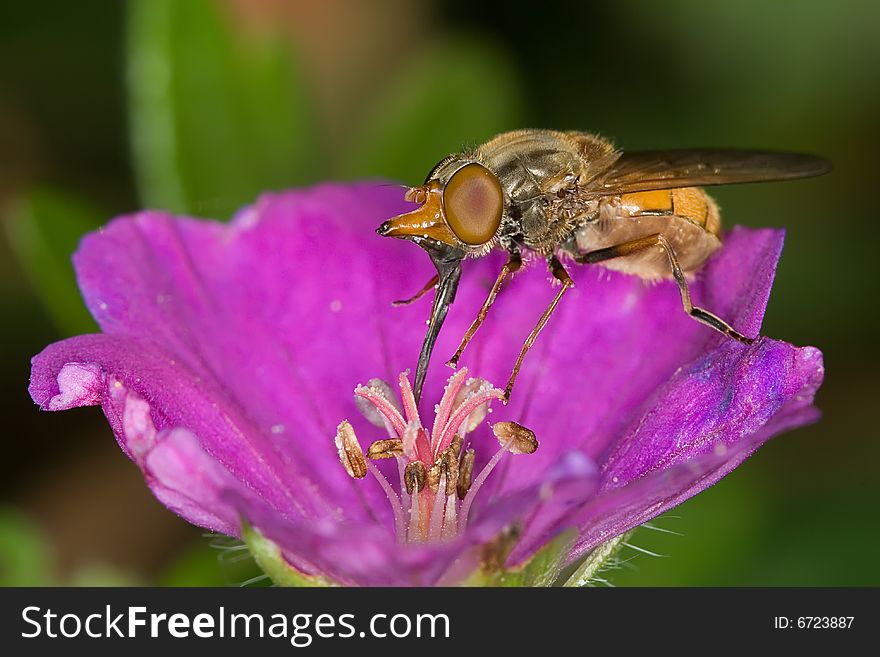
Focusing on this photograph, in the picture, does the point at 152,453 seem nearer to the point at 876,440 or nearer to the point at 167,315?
the point at 167,315

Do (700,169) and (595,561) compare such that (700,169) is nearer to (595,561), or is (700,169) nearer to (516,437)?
(516,437)

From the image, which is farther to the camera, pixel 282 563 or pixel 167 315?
pixel 167 315

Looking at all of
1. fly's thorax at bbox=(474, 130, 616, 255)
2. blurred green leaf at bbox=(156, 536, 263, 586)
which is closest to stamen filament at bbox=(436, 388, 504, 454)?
fly's thorax at bbox=(474, 130, 616, 255)

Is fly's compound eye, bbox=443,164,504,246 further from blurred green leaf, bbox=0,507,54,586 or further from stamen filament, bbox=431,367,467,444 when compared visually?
blurred green leaf, bbox=0,507,54,586

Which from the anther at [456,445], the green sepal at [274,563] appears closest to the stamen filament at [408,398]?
the anther at [456,445]

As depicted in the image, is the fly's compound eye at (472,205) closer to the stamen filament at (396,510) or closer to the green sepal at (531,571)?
the stamen filament at (396,510)

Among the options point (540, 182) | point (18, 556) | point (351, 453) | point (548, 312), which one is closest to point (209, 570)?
point (18, 556)
